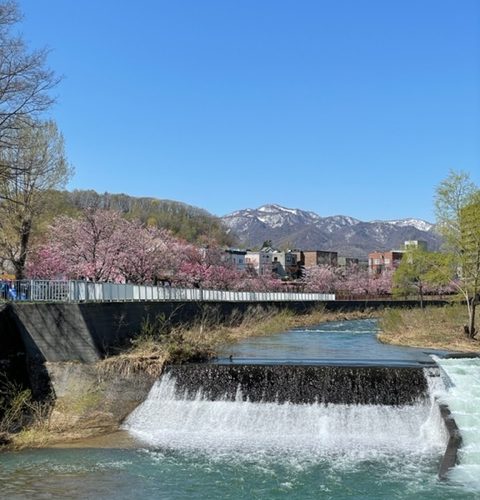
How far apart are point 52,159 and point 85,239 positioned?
20.3ft

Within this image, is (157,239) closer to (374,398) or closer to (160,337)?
(160,337)

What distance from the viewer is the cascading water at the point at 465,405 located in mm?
10969

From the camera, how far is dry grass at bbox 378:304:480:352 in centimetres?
2496

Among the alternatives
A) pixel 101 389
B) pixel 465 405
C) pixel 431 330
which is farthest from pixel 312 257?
pixel 465 405

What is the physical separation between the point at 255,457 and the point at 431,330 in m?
18.6

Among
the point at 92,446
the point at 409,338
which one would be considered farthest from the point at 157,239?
the point at 92,446

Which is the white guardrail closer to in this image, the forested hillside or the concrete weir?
the concrete weir

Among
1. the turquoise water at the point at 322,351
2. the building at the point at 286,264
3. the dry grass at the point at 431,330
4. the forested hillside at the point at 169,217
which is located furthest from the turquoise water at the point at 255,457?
the building at the point at 286,264

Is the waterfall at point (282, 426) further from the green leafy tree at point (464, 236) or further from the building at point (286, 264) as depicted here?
the building at point (286, 264)

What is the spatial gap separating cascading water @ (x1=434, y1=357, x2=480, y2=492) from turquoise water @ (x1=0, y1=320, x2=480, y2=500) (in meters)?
0.06

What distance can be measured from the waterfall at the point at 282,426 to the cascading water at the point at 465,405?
0.49 metres

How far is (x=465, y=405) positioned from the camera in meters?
14.0

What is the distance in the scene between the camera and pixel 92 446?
43.4 ft

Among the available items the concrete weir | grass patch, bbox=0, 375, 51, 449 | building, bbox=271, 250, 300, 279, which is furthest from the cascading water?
building, bbox=271, 250, 300, 279
